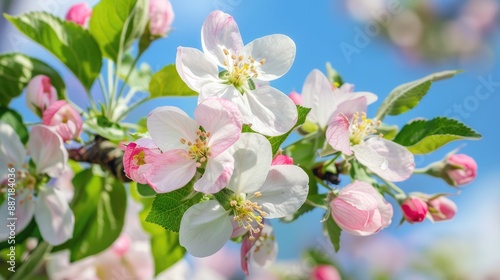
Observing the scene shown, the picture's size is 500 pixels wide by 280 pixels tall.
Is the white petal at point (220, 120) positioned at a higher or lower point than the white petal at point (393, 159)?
higher

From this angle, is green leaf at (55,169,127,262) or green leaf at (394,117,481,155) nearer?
green leaf at (394,117,481,155)

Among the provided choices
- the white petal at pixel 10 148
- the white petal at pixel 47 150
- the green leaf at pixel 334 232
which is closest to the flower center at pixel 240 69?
the green leaf at pixel 334 232

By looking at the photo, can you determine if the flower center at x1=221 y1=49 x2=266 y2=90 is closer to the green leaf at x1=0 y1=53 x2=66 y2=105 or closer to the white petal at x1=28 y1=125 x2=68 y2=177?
the white petal at x1=28 y1=125 x2=68 y2=177

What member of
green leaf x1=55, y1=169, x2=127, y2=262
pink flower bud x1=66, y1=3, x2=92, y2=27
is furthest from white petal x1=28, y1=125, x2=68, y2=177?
pink flower bud x1=66, y1=3, x2=92, y2=27

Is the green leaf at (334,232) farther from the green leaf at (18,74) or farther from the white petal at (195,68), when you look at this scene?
the green leaf at (18,74)

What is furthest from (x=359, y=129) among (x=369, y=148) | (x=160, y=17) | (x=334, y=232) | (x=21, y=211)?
(x=21, y=211)

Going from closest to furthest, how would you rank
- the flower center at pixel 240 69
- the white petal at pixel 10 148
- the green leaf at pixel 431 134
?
the flower center at pixel 240 69 → the green leaf at pixel 431 134 → the white petal at pixel 10 148
